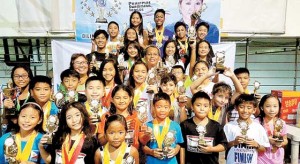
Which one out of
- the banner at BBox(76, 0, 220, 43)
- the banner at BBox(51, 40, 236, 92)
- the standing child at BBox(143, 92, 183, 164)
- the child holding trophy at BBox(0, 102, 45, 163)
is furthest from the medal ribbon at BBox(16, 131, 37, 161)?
the banner at BBox(76, 0, 220, 43)

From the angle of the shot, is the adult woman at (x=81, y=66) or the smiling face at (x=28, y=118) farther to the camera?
the adult woman at (x=81, y=66)

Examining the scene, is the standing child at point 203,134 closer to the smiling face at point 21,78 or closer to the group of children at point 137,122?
the group of children at point 137,122

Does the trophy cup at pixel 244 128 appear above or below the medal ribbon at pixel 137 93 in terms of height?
below

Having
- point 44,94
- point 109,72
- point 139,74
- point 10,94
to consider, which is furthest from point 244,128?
point 10,94

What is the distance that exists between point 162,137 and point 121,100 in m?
0.42

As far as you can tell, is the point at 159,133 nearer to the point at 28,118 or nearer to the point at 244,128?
the point at 244,128

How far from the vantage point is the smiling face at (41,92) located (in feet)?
9.39

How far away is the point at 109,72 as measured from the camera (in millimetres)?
3215

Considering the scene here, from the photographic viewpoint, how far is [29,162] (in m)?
2.33

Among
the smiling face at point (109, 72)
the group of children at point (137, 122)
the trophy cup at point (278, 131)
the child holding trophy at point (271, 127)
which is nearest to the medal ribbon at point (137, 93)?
the group of children at point (137, 122)

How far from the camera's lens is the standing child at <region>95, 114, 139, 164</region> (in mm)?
2248

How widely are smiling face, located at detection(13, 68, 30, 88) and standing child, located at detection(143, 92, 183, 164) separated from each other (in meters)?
1.30

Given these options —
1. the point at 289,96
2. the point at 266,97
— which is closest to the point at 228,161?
the point at 266,97

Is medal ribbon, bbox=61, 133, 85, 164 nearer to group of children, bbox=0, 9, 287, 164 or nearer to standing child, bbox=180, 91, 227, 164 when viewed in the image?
group of children, bbox=0, 9, 287, 164
